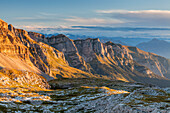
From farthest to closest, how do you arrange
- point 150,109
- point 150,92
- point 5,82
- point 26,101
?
point 5,82 < point 150,92 < point 26,101 < point 150,109

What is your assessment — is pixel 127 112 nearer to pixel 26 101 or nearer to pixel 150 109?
pixel 150 109

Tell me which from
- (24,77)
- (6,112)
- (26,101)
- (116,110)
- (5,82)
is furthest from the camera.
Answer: (24,77)

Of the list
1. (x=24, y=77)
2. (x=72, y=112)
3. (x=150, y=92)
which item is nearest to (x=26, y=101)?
(x=72, y=112)

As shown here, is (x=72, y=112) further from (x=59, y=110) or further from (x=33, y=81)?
(x=33, y=81)

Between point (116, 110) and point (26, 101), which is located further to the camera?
point (26, 101)

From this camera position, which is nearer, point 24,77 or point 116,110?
point 116,110

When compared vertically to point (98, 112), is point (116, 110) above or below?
above

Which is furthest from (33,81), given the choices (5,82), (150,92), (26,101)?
(150,92)

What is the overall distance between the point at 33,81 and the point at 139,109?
137887 millimetres

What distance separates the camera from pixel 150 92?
82.7m

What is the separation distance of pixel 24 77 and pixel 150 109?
454ft

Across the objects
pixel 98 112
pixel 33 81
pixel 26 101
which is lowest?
pixel 33 81

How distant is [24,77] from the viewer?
158 meters

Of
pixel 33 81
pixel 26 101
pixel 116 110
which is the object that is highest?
pixel 116 110
